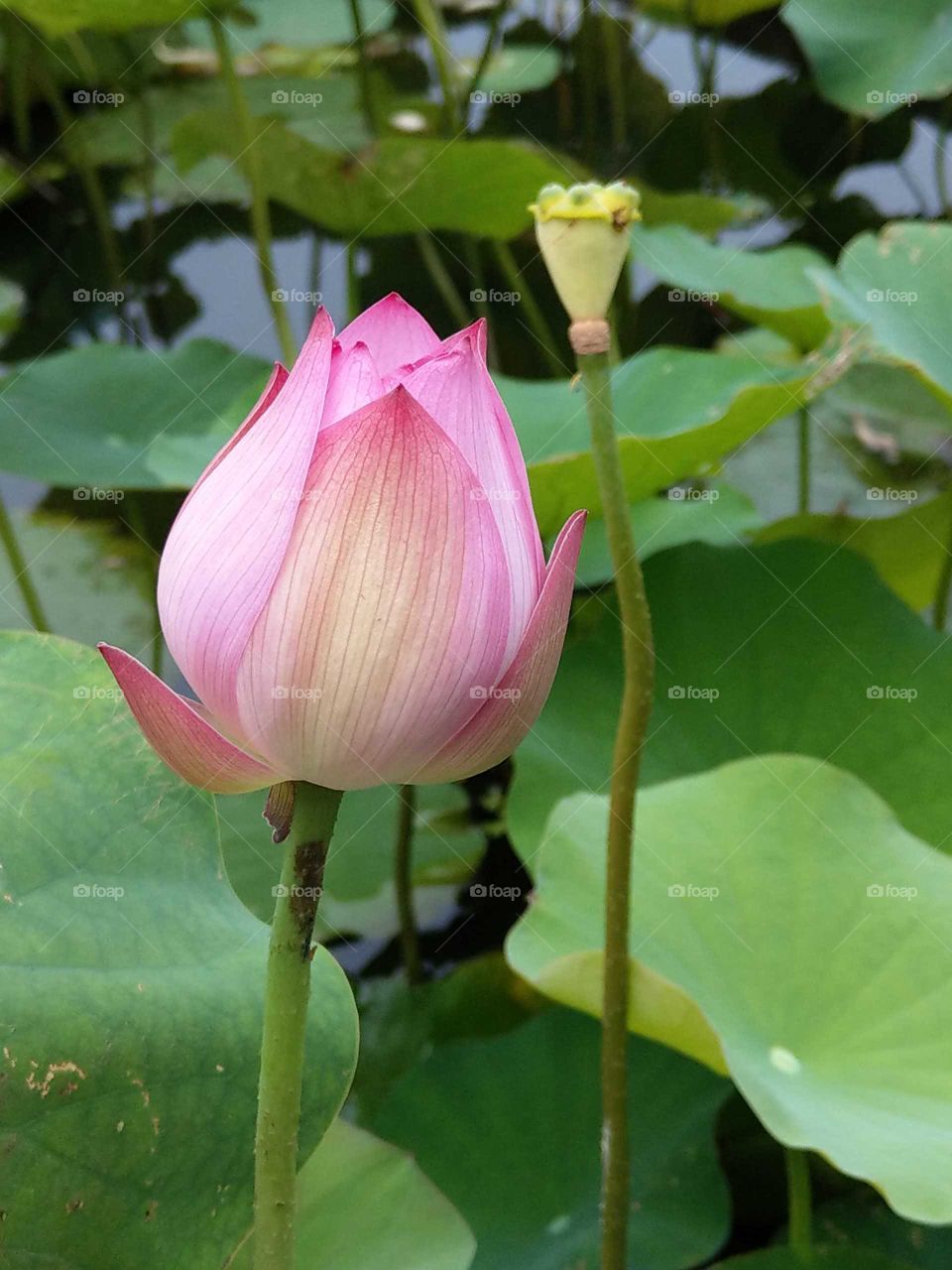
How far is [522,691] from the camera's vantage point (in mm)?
316

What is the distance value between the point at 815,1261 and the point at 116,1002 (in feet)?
1.56

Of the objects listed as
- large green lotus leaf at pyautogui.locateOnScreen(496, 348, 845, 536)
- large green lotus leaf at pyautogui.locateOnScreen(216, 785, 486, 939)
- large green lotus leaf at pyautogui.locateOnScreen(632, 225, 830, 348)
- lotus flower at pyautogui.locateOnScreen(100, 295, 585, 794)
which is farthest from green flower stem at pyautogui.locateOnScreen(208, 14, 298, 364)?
lotus flower at pyautogui.locateOnScreen(100, 295, 585, 794)

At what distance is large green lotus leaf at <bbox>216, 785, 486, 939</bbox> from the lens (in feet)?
3.52

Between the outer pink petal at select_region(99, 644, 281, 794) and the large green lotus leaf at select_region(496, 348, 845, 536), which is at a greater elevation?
the outer pink petal at select_region(99, 644, 281, 794)

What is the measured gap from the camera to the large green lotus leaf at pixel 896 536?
1185 mm

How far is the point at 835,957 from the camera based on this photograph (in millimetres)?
708

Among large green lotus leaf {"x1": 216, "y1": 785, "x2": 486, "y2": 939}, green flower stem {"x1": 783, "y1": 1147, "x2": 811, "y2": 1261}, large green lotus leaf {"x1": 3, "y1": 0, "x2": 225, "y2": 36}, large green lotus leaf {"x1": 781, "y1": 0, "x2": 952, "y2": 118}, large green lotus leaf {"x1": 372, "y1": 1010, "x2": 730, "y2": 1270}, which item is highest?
large green lotus leaf {"x1": 3, "y1": 0, "x2": 225, "y2": 36}

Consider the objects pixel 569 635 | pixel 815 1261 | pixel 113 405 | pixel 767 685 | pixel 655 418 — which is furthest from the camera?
pixel 113 405

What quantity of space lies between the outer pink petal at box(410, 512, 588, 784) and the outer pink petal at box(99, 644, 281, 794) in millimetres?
50

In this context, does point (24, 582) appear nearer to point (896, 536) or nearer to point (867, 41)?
point (896, 536)

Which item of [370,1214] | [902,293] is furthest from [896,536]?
[370,1214]

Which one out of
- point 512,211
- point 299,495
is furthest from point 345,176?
point 299,495

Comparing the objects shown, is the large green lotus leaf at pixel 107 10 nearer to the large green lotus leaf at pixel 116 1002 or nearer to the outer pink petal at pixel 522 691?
the large green lotus leaf at pixel 116 1002

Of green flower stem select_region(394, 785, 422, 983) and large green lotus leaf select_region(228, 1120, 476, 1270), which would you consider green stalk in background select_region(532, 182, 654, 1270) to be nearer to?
large green lotus leaf select_region(228, 1120, 476, 1270)
